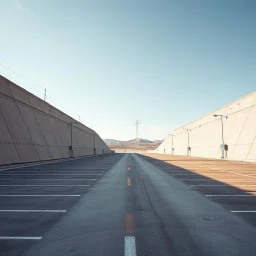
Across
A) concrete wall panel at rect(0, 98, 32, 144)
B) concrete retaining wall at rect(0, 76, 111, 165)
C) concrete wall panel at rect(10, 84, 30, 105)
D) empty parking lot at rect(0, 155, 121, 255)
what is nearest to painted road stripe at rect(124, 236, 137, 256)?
empty parking lot at rect(0, 155, 121, 255)

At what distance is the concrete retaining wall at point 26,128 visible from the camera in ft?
80.7

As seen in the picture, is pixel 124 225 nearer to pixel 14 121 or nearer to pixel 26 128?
pixel 14 121

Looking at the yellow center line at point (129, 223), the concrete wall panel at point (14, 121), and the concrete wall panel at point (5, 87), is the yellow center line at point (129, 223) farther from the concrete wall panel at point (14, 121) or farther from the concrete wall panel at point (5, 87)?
the concrete wall panel at point (5, 87)

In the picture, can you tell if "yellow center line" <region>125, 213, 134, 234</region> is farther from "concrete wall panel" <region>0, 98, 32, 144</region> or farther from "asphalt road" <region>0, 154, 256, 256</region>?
"concrete wall panel" <region>0, 98, 32, 144</region>

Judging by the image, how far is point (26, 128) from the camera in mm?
29469

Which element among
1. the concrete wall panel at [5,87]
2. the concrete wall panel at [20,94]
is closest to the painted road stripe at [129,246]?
the concrete wall panel at [5,87]

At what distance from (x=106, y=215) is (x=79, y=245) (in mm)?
2238

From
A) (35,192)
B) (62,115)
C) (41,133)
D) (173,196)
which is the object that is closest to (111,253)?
(173,196)

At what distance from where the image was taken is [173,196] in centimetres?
995

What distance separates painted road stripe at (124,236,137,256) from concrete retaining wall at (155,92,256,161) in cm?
3354

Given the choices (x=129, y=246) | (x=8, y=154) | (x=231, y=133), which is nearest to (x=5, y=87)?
(x=8, y=154)

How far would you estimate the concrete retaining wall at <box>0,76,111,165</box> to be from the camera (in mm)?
24609

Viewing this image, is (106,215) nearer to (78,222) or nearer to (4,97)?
(78,222)

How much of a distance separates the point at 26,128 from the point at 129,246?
2730cm
